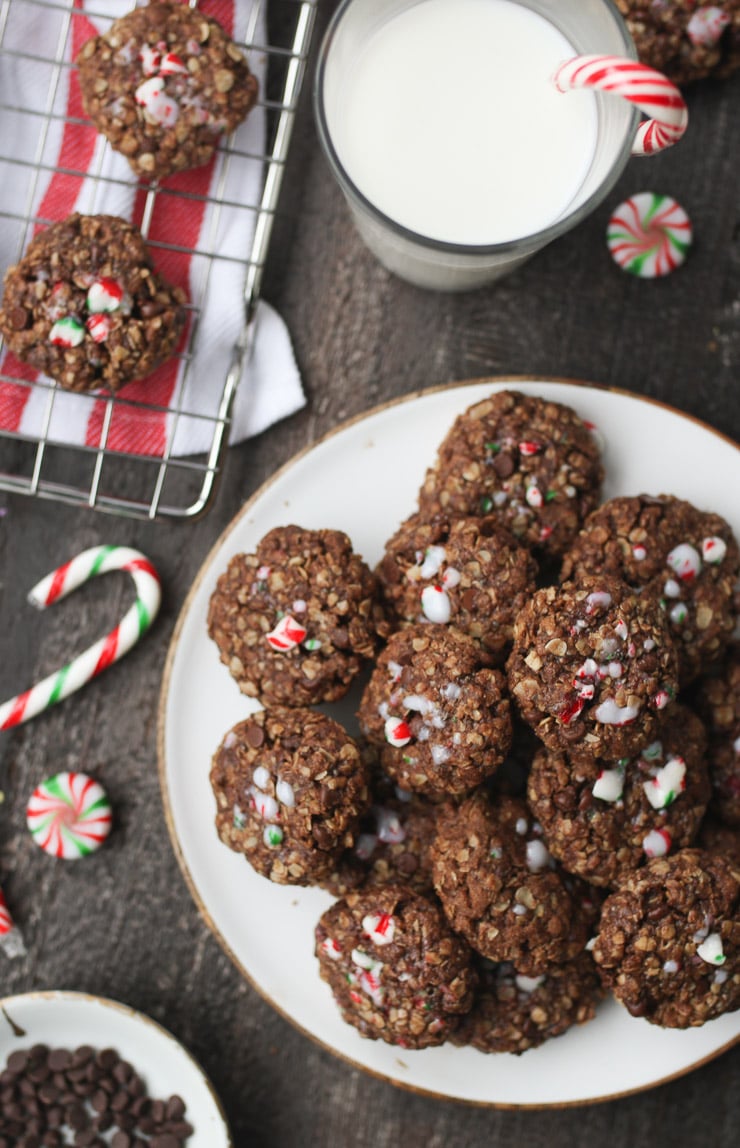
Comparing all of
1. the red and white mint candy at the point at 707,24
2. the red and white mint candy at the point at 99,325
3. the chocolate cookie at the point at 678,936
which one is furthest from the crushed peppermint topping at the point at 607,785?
the red and white mint candy at the point at 707,24

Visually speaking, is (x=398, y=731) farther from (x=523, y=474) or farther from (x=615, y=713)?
(x=523, y=474)

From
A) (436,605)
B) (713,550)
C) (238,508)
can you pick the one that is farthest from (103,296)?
(713,550)

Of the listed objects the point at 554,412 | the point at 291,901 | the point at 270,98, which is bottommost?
the point at 291,901

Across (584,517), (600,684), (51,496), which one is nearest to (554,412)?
(584,517)

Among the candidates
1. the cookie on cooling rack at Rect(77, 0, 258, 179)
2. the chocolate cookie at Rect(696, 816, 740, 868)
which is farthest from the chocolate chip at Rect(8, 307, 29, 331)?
the chocolate cookie at Rect(696, 816, 740, 868)

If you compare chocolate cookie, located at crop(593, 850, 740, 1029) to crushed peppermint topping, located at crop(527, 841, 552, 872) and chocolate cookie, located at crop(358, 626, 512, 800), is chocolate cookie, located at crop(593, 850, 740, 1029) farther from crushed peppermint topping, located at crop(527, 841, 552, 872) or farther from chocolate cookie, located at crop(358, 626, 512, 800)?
chocolate cookie, located at crop(358, 626, 512, 800)

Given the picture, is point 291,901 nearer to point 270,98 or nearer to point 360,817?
point 360,817

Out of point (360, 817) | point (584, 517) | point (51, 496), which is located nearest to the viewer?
point (360, 817)
